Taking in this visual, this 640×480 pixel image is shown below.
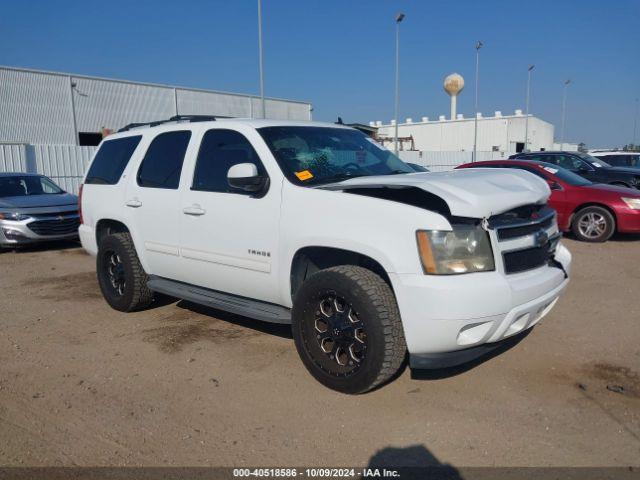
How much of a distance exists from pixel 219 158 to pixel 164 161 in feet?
2.64

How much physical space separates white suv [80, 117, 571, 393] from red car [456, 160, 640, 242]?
6.00 meters

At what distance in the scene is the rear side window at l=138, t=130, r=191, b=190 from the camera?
4.75m

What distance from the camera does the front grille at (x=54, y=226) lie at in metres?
→ 9.47

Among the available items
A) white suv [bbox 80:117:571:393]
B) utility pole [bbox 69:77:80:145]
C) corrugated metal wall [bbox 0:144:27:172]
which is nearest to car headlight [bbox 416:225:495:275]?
white suv [bbox 80:117:571:393]

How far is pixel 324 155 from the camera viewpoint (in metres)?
Result: 4.26

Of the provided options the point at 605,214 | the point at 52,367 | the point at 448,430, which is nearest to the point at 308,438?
the point at 448,430

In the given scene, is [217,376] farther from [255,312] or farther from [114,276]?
[114,276]

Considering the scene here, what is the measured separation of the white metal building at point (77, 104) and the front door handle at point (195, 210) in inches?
1139

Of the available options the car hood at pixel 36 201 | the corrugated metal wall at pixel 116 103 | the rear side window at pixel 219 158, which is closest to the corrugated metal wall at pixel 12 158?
the car hood at pixel 36 201

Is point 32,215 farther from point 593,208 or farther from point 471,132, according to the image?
point 471,132

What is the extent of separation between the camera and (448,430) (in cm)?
308

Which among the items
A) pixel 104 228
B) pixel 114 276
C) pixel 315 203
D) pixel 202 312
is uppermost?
pixel 315 203

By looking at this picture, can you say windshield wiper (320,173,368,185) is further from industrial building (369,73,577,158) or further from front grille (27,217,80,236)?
industrial building (369,73,577,158)

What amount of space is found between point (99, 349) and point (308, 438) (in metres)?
2.34
